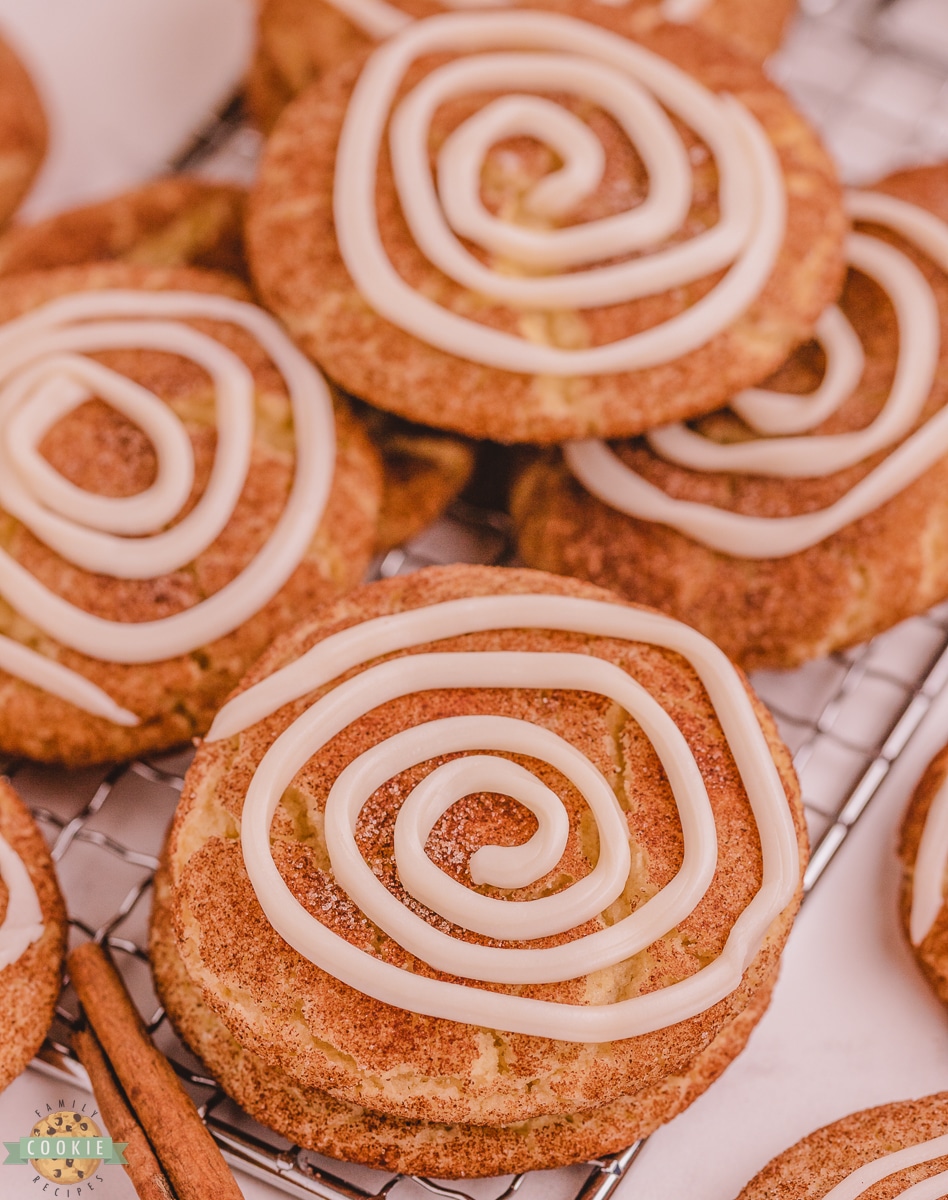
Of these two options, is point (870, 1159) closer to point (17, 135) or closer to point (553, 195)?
point (553, 195)

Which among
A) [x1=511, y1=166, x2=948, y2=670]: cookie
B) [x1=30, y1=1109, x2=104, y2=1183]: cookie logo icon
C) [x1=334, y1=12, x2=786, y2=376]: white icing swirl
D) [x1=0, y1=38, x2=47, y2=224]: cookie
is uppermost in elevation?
[x1=334, y1=12, x2=786, y2=376]: white icing swirl

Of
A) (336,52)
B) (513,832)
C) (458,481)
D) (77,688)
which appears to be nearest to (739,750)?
(513,832)

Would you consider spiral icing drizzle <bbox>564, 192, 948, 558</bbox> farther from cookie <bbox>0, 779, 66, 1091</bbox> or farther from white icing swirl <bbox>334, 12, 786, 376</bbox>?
cookie <bbox>0, 779, 66, 1091</bbox>

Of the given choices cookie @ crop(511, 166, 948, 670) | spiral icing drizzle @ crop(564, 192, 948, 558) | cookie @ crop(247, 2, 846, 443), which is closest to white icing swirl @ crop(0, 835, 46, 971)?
cookie @ crop(247, 2, 846, 443)

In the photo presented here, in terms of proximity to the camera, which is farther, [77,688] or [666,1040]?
[77,688]

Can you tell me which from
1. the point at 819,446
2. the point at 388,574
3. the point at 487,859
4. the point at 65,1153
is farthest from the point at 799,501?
the point at 65,1153

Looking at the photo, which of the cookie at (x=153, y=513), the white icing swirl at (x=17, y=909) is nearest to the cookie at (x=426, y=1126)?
the white icing swirl at (x=17, y=909)

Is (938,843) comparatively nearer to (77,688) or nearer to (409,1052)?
(409,1052)
